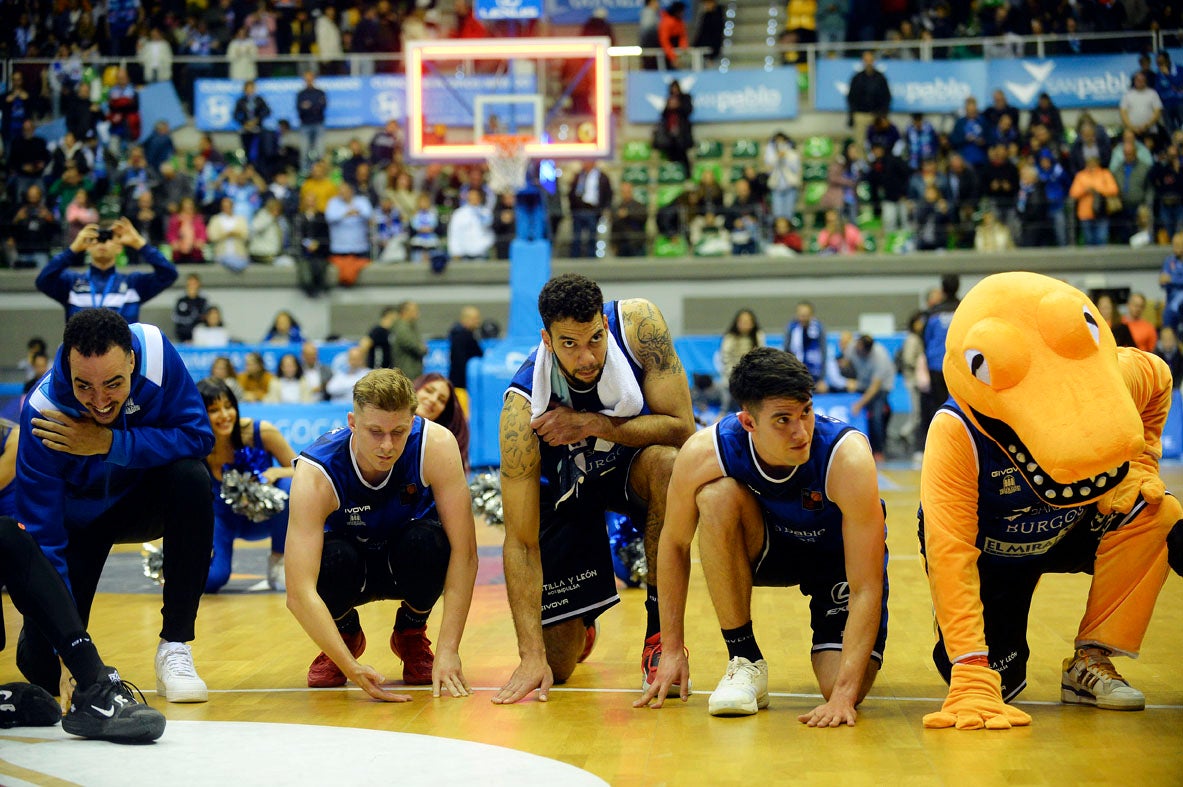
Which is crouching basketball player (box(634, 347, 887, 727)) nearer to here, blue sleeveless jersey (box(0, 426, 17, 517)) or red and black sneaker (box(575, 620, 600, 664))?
red and black sneaker (box(575, 620, 600, 664))

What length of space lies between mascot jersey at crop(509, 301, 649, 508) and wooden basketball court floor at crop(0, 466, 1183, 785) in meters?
0.75

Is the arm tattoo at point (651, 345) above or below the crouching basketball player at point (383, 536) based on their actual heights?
above

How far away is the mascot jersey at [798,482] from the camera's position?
4.24m

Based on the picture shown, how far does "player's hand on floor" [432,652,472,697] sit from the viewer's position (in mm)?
4527

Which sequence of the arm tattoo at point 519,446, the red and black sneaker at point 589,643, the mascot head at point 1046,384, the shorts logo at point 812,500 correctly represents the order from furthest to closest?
the red and black sneaker at point 589,643, the arm tattoo at point 519,446, the shorts logo at point 812,500, the mascot head at point 1046,384

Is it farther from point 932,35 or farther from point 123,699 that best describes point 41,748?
point 932,35

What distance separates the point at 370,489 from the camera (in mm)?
4734

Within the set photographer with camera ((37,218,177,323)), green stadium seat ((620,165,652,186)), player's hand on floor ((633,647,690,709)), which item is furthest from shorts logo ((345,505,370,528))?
green stadium seat ((620,165,652,186))

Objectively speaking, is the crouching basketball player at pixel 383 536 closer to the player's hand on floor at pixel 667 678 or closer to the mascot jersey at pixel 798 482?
the player's hand on floor at pixel 667 678

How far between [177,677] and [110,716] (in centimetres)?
71

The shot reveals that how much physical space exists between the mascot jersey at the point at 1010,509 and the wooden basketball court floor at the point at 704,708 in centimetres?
55

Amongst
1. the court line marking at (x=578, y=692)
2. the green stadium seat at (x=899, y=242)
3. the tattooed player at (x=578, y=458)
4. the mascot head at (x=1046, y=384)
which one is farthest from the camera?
the green stadium seat at (x=899, y=242)

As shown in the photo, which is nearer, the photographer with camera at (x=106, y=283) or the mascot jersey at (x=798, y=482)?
A: the mascot jersey at (x=798, y=482)

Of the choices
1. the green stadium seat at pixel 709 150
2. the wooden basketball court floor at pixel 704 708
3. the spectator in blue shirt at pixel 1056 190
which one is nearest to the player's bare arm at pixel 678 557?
the wooden basketball court floor at pixel 704 708
